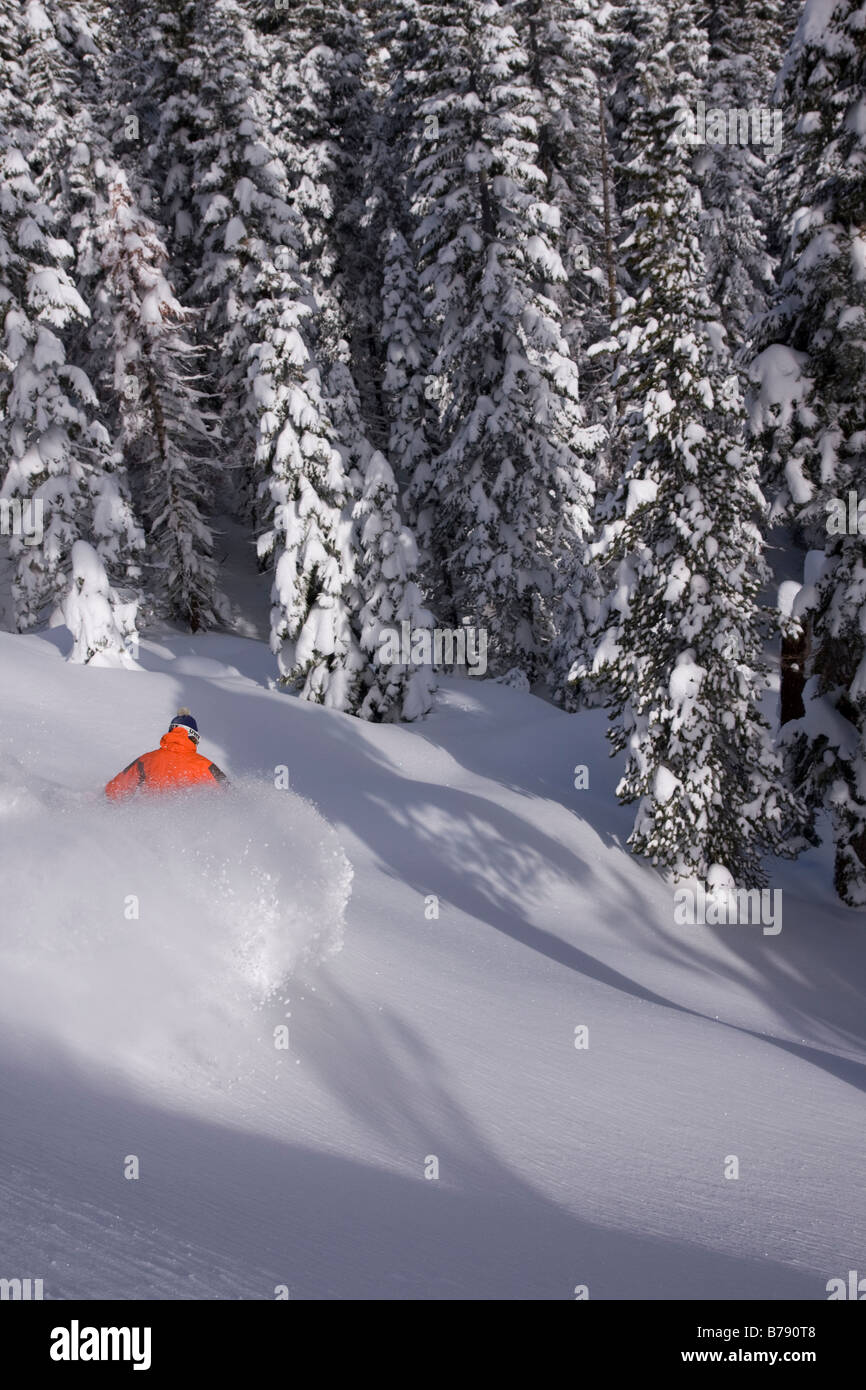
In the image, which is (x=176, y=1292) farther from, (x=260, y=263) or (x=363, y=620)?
(x=260, y=263)

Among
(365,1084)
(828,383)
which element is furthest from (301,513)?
(365,1084)

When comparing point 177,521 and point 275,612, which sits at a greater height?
point 177,521

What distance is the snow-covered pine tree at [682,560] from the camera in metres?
14.8

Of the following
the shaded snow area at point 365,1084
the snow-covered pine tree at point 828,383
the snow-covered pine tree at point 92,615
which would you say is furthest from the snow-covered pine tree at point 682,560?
the snow-covered pine tree at point 92,615

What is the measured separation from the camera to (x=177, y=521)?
99.8 ft

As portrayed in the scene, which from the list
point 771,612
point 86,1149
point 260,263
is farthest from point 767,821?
point 260,263

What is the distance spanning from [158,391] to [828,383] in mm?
22231

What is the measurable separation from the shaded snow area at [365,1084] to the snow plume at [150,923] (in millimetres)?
22

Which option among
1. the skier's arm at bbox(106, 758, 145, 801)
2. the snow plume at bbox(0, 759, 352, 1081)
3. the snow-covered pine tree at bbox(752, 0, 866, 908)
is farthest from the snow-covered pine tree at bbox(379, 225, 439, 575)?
the snow plume at bbox(0, 759, 352, 1081)

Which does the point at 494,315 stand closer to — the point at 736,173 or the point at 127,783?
the point at 127,783

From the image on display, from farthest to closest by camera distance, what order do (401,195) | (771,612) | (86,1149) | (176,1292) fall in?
(401,195), (771,612), (86,1149), (176,1292)

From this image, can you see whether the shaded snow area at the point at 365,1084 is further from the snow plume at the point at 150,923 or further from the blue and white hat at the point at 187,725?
the blue and white hat at the point at 187,725

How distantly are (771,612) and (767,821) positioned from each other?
3.44 m

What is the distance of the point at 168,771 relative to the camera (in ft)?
27.4
